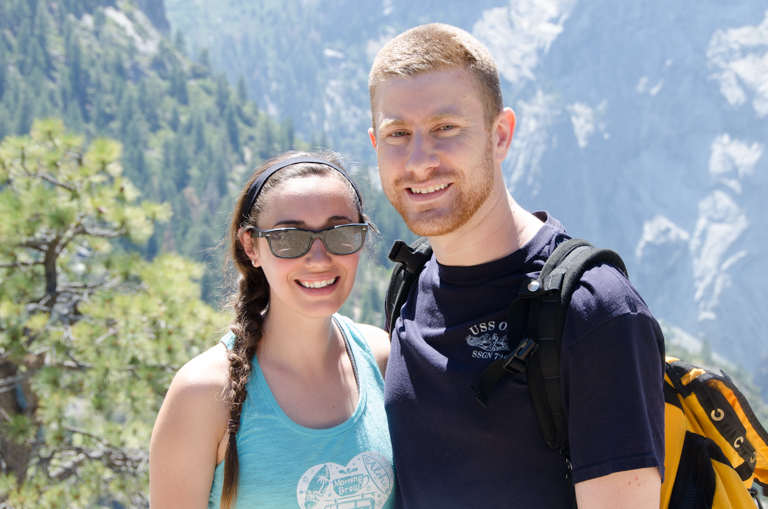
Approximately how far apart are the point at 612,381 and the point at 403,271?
1.06 meters

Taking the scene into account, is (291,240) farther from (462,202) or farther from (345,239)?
(462,202)

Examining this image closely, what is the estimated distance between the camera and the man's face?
1.93m

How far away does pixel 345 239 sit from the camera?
7.12 ft

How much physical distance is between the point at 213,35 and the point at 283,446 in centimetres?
20303

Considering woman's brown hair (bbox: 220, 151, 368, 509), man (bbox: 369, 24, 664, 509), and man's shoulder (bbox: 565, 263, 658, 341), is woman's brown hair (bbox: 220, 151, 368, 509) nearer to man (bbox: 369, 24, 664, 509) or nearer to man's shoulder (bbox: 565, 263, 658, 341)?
man (bbox: 369, 24, 664, 509)

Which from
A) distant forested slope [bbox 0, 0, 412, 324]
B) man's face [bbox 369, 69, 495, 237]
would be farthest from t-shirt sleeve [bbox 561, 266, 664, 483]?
distant forested slope [bbox 0, 0, 412, 324]

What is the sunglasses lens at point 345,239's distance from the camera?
2135 millimetres

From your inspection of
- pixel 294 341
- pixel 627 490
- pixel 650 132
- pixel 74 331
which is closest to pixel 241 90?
pixel 650 132

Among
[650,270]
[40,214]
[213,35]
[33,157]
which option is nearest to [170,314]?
[40,214]

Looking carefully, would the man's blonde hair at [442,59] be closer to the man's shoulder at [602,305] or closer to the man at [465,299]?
the man at [465,299]

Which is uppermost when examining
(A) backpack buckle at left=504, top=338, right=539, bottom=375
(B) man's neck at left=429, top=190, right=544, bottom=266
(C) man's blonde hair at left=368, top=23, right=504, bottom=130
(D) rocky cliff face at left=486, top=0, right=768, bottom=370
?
(D) rocky cliff face at left=486, top=0, right=768, bottom=370

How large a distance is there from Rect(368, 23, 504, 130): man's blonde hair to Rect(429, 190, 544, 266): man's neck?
291 millimetres

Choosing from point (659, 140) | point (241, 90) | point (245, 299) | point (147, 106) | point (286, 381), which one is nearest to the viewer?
point (286, 381)

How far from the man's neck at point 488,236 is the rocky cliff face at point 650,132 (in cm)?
11629
